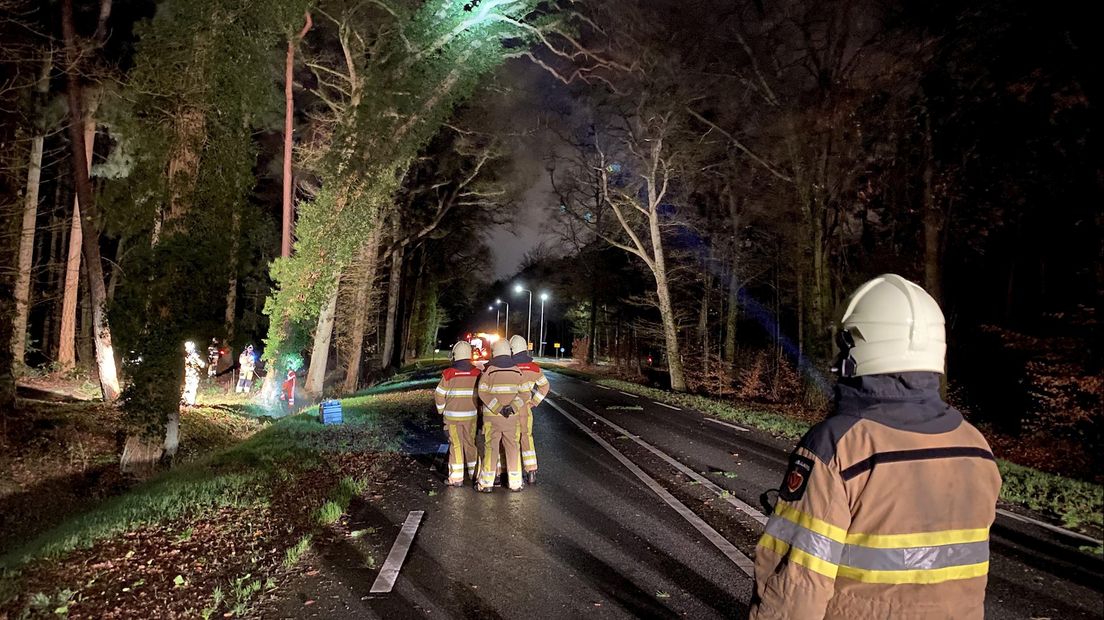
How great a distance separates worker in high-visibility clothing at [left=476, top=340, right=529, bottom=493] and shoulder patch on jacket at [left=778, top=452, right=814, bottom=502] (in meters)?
6.09

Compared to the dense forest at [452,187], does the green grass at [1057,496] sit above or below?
below

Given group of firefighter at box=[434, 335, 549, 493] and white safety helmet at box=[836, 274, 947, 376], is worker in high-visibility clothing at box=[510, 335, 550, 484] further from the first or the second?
white safety helmet at box=[836, 274, 947, 376]

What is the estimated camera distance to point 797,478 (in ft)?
6.63

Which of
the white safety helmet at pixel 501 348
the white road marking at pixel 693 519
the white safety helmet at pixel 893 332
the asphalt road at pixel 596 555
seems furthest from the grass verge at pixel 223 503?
the white safety helmet at pixel 893 332

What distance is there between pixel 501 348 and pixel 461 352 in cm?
58

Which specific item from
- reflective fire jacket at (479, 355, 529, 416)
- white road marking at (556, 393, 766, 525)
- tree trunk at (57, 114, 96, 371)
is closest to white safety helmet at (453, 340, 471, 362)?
reflective fire jacket at (479, 355, 529, 416)

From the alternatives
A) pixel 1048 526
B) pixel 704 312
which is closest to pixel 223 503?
pixel 1048 526

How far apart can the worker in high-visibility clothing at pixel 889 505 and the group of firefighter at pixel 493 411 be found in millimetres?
6101

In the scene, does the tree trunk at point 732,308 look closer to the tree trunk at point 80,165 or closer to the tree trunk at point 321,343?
the tree trunk at point 321,343

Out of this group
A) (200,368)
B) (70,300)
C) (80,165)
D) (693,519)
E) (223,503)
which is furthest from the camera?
(70,300)

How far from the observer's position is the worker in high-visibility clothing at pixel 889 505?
194 cm

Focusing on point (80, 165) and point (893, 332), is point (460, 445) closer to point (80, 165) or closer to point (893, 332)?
point (893, 332)

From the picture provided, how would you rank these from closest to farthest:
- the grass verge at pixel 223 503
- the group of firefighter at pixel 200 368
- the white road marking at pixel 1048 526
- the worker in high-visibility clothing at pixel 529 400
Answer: the grass verge at pixel 223 503 → the white road marking at pixel 1048 526 → the worker in high-visibility clothing at pixel 529 400 → the group of firefighter at pixel 200 368

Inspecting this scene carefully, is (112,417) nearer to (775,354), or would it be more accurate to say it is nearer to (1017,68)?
(1017,68)
